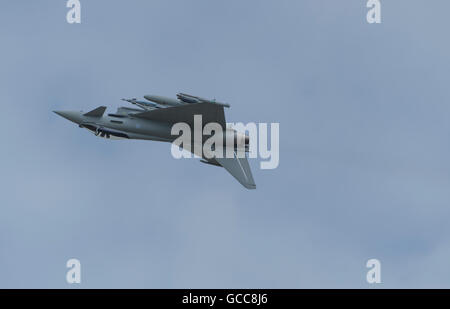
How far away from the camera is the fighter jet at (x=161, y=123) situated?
131 feet

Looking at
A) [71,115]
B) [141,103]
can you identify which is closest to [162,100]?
[141,103]

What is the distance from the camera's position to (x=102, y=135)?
1581 inches

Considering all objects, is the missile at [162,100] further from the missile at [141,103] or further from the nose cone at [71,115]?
the nose cone at [71,115]

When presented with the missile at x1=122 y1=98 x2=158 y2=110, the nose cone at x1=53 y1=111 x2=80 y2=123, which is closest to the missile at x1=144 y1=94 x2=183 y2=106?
the missile at x1=122 y1=98 x2=158 y2=110

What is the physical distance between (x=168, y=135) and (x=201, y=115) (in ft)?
7.40

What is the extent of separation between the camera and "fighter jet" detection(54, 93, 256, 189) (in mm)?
39938

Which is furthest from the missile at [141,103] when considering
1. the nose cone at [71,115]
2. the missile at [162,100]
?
the nose cone at [71,115]

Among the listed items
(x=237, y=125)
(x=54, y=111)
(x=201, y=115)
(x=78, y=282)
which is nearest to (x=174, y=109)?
(x=201, y=115)

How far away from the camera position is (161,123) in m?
40.6

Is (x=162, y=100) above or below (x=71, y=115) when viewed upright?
above

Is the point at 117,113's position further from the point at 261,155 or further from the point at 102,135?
the point at 261,155

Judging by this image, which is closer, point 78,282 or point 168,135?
point 78,282

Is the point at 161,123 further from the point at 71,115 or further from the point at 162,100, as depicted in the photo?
the point at 71,115

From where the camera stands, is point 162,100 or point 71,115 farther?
point 162,100
